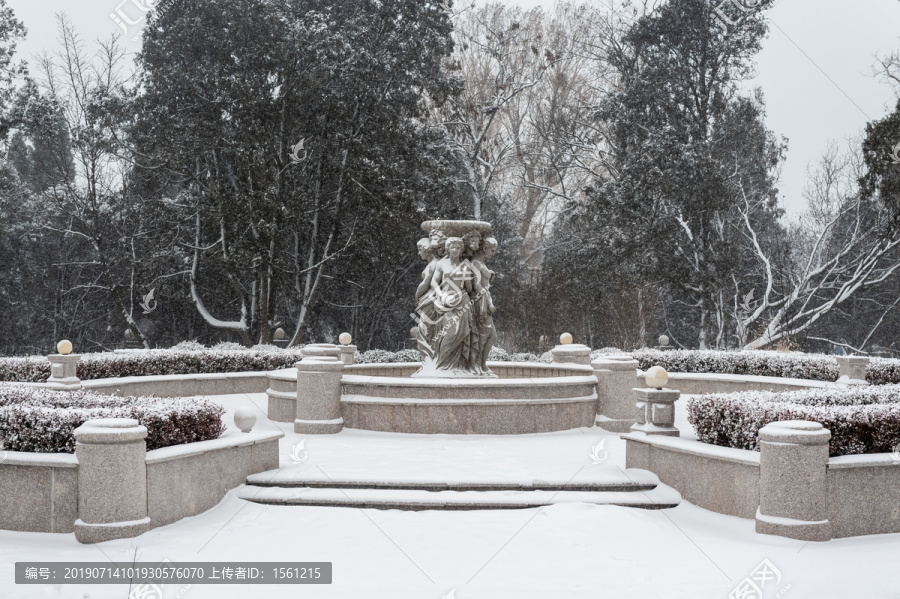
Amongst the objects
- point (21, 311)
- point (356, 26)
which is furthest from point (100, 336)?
point (356, 26)

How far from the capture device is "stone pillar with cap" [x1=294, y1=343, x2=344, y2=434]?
35.0 ft

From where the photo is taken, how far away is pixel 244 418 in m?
8.04

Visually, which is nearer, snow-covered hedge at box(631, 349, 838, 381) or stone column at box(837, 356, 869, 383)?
stone column at box(837, 356, 869, 383)

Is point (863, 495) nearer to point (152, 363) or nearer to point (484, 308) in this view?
point (484, 308)

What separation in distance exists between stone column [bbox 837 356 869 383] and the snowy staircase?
25.9 feet

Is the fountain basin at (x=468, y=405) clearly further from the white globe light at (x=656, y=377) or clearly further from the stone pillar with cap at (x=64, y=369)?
the stone pillar with cap at (x=64, y=369)

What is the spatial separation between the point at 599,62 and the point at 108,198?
19194mm

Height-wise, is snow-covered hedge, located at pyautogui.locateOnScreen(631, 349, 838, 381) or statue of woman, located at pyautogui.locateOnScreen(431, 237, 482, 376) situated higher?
statue of woman, located at pyautogui.locateOnScreen(431, 237, 482, 376)

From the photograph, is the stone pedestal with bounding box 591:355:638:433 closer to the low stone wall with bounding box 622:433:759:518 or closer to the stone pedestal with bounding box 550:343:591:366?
the low stone wall with bounding box 622:433:759:518

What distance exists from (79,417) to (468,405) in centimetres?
513

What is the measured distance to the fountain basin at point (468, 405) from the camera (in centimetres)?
1048

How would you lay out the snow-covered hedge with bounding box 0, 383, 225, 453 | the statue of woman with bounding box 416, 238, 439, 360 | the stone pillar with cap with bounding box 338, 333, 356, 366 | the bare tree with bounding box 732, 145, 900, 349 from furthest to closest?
the bare tree with bounding box 732, 145, 900, 349, the stone pillar with cap with bounding box 338, 333, 356, 366, the statue of woman with bounding box 416, 238, 439, 360, the snow-covered hedge with bounding box 0, 383, 225, 453

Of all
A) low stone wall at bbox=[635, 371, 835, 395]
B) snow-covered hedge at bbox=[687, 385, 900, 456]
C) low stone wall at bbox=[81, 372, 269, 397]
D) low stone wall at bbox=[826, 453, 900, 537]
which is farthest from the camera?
low stone wall at bbox=[635, 371, 835, 395]

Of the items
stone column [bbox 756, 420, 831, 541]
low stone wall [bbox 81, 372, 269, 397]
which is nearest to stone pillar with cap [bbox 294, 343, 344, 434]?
low stone wall [bbox 81, 372, 269, 397]
